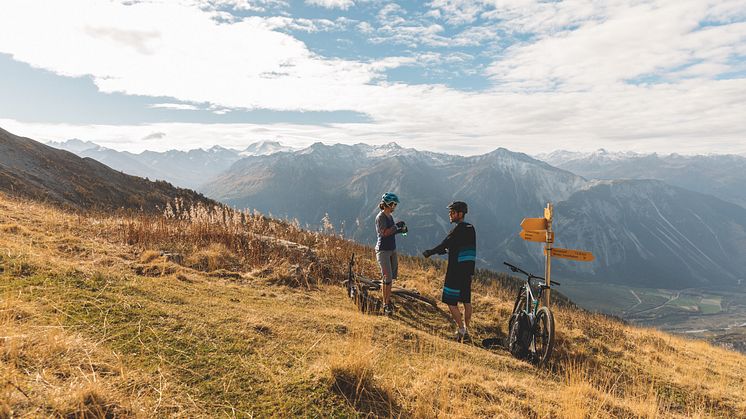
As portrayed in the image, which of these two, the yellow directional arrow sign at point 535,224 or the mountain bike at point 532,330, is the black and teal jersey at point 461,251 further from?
the yellow directional arrow sign at point 535,224

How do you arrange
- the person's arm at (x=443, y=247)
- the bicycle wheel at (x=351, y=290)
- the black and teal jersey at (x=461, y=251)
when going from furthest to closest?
the bicycle wheel at (x=351, y=290) → the black and teal jersey at (x=461, y=251) → the person's arm at (x=443, y=247)

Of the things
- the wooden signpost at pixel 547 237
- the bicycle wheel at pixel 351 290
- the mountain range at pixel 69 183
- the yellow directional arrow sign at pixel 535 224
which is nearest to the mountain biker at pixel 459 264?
the wooden signpost at pixel 547 237

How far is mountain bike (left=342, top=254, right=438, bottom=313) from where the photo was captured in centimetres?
942

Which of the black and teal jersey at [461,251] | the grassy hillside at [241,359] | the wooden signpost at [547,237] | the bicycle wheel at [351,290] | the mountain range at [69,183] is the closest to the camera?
the grassy hillside at [241,359]

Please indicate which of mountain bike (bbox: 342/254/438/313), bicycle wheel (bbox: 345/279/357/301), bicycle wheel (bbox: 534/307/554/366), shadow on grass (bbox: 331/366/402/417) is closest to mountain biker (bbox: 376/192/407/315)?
mountain bike (bbox: 342/254/438/313)

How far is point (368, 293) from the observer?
1048cm

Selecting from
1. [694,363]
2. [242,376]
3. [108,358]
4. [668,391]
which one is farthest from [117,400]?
[694,363]

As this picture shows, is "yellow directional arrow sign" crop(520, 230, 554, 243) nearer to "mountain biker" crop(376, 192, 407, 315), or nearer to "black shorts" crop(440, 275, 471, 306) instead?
"black shorts" crop(440, 275, 471, 306)

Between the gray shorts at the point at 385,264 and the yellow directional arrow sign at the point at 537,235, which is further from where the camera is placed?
the gray shorts at the point at 385,264

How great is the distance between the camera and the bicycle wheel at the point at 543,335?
22.2 feet

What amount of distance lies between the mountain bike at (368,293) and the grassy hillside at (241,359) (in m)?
0.42

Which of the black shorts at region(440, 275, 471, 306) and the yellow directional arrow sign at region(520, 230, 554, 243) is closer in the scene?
the black shorts at region(440, 275, 471, 306)

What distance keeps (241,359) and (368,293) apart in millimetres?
6716

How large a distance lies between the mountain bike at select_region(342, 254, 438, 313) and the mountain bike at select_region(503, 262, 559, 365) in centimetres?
295
